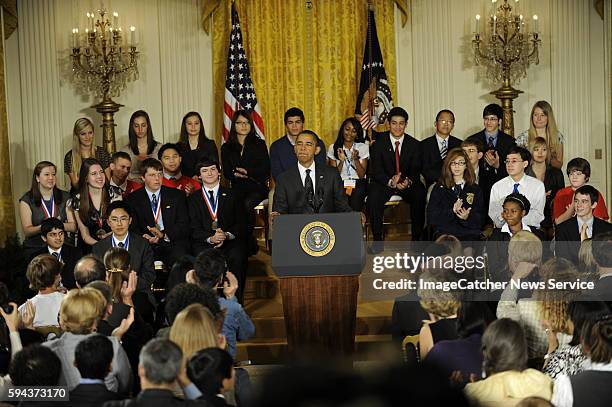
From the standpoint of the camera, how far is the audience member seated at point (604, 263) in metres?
5.12

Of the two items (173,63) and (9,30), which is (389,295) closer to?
(173,63)

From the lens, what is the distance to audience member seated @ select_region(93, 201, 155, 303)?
6.50 metres

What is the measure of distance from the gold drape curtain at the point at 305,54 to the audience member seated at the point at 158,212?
2.47 metres

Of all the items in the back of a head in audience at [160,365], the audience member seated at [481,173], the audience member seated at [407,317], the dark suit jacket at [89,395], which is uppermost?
the audience member seated at [481,173]

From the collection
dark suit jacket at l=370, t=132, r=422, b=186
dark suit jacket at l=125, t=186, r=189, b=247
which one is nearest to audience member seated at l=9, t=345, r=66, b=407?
dark suit jacket at l=125, t=186, r=189, b=247

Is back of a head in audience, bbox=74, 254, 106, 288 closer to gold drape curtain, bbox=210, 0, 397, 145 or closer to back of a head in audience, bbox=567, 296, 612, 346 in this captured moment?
back of a head in audience, bbox=567, 296, 612, 346

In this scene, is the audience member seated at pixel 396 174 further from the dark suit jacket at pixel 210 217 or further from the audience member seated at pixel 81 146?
the audience member seated at pixel 81 146

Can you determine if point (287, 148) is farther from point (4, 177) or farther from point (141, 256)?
point (4, 177)

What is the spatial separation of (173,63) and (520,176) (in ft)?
13.2

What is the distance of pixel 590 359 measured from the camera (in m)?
3.31

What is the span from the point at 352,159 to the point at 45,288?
398cm

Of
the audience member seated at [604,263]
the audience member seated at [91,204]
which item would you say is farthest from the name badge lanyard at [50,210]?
the audience member seated at [604,263]

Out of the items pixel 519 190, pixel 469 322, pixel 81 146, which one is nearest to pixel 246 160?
pixel 81 146

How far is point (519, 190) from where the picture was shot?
732 centimetres
